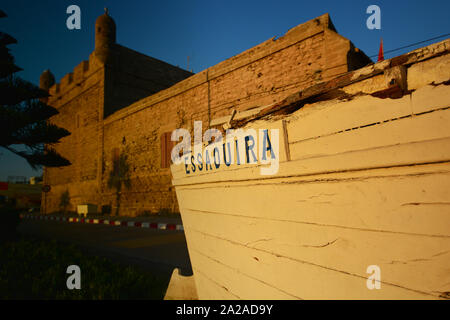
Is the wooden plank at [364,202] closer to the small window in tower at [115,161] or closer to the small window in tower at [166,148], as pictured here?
the small window in tower at [166,148]

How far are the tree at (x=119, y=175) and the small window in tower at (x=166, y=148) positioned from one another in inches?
116

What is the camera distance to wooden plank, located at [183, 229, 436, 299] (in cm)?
105

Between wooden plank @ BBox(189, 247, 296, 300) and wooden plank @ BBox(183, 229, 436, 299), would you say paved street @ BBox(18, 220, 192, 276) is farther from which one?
wooden plank @ BBox(183, 229, 436, 299)

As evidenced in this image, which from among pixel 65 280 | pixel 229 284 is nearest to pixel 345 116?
pixel 229 284

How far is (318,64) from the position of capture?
668 centimetres

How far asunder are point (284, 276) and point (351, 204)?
1.89 ft

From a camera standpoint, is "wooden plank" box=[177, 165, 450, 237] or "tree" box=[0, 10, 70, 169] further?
"tree" box=[0, 10, 70, 169]

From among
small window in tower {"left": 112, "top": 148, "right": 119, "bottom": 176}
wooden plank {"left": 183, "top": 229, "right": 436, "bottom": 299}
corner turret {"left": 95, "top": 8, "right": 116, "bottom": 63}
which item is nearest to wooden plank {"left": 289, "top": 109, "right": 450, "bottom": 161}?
wooden plank {"left": 183, "top": 229, "right": 436, "bottom": 299}

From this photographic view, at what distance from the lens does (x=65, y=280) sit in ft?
11.2

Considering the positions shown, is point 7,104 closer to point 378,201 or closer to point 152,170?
point 152,170

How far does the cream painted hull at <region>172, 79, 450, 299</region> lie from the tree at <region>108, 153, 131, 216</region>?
12341 mm

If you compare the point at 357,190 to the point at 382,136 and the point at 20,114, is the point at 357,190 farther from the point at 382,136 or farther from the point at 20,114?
the point at 20,114

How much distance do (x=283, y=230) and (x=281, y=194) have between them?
191 millimetres
